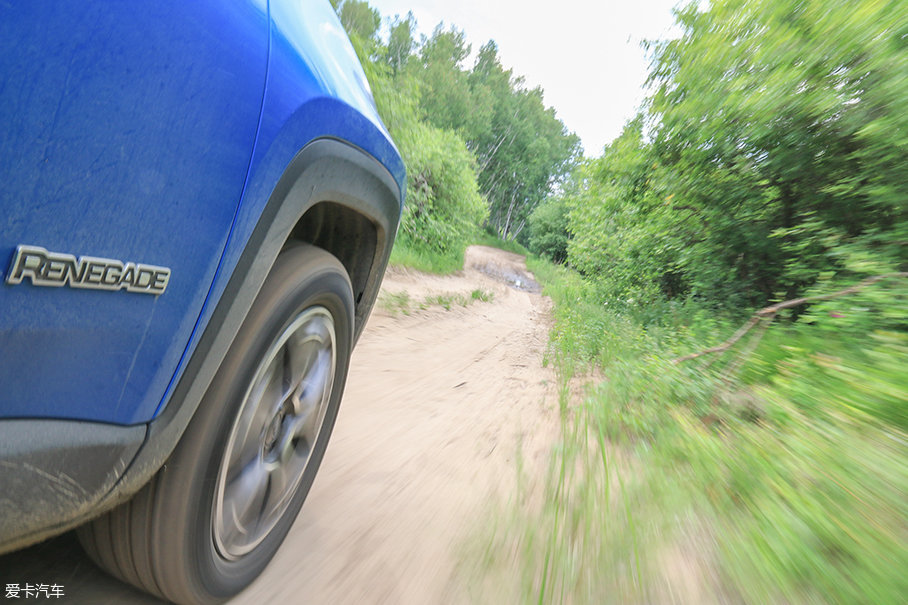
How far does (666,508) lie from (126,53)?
7.67ft

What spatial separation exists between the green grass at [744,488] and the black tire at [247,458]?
911 mm

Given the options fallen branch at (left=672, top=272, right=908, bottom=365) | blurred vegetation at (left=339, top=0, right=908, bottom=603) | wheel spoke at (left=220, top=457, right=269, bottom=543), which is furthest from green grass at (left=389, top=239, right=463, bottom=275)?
wheel spoke at (left=220, top=457, right=269, bottom=543)

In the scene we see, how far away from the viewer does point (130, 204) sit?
33.6 inches

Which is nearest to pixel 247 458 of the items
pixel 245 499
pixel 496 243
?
pixel 245 499

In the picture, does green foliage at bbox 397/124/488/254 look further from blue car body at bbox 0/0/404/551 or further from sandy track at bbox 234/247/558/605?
blue car body at bbox 0/0/404/551

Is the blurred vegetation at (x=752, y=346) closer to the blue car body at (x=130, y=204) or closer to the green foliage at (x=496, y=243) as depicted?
the blue car body at (x=130, y=204)

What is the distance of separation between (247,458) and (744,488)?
208 cm

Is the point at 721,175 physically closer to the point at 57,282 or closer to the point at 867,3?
the point at 867,3

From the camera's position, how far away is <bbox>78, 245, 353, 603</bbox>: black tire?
1.17 meters

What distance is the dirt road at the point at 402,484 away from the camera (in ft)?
4.86

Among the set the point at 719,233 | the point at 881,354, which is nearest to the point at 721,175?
the point at 719,233

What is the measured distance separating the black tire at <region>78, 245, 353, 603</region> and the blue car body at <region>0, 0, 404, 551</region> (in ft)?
0.42

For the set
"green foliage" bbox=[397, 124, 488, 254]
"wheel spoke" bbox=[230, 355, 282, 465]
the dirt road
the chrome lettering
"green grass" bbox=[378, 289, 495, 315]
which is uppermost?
"green foliage" bbox=[397, 124, 488, 254]

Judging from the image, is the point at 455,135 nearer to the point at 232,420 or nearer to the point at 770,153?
the point at 770,153
